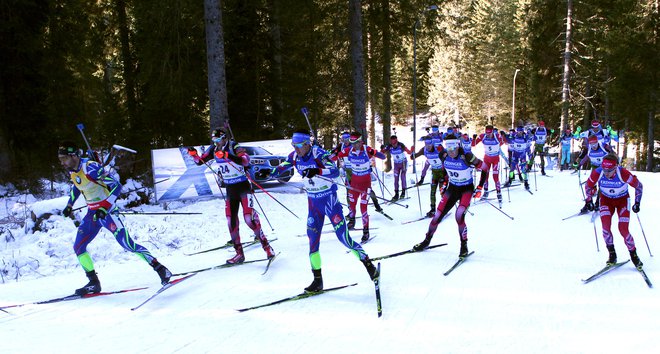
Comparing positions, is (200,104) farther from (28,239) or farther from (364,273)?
(364,273)

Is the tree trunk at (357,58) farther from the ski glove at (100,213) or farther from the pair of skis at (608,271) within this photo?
the ski glove at (100,213)

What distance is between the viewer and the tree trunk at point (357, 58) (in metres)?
16.9

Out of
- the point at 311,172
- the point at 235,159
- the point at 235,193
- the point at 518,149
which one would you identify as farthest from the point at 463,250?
the point at 518,149

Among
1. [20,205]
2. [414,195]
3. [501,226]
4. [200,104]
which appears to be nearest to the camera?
[501,226]

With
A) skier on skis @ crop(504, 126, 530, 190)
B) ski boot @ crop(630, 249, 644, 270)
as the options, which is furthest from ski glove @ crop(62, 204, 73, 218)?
skier on skis @ crop(504, 126, 530, 190)

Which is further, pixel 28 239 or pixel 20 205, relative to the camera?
pixel 20 205

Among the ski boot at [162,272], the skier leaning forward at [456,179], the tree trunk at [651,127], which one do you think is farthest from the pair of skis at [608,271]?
the tree trunk at [651,127]

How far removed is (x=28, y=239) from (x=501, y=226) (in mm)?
10070

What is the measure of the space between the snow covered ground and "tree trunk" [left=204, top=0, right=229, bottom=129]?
3.83 metres

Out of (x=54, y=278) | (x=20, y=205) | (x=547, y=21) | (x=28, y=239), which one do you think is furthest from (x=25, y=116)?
(x=547, y=21)

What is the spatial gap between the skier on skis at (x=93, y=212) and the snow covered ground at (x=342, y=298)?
0.46 m

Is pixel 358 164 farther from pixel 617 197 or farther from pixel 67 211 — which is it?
pixel 67 211

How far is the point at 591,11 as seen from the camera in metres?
30.8

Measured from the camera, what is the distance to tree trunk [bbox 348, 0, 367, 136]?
1688cm
